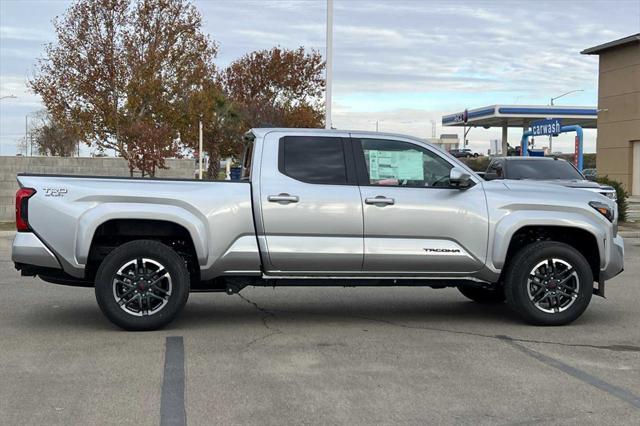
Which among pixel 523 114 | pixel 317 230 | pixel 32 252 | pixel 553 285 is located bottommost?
pixel 553 285

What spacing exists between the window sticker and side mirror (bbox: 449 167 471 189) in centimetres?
34

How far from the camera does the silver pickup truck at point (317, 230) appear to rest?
7277 millimetres

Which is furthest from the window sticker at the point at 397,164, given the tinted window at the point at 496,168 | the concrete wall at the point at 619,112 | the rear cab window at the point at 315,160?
the concrete wall at the point at 619,112

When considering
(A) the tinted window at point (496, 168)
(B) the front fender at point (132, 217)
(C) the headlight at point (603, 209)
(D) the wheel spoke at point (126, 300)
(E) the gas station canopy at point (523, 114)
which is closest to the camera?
(B) the front fender at point (132, 217)

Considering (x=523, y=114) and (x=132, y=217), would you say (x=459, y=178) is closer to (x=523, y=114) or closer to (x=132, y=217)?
(x=132, y=217)

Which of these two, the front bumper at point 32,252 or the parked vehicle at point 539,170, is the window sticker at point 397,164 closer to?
the front bumper at point 32,252

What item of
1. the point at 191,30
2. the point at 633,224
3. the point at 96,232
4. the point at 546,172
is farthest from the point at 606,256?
the point at 191,30

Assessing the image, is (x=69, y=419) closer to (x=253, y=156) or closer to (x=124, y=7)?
(x=253, y=156)

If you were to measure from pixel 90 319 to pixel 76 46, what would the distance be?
55.7 feet

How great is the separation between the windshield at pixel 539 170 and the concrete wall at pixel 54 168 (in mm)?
10781

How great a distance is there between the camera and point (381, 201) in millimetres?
7551

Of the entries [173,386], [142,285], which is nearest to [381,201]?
[142,285]

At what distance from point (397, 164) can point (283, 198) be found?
1.24m

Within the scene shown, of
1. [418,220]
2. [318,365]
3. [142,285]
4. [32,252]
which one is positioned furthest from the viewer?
[418,220]
